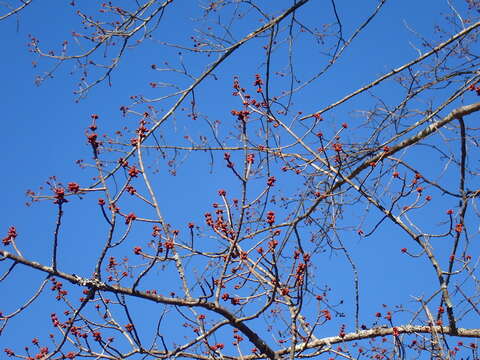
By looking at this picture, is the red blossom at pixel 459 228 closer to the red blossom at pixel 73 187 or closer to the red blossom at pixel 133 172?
the red blossom at pixel 133 172

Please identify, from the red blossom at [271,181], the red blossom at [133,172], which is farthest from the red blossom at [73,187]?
the red blossom at [271,181]

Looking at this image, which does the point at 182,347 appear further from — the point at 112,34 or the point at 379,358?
the point at 112,34

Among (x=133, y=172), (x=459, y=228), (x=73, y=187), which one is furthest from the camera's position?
(x=459, y=228)

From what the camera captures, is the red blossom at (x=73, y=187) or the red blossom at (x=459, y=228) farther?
the red blossom at (x=459, y=228)

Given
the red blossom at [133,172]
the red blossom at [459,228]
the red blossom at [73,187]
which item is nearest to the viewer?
the red blossom at [73,187]

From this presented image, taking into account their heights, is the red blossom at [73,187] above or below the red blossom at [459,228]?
below

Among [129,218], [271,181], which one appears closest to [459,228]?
[271,181]

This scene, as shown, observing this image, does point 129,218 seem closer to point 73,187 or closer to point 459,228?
point 73,187

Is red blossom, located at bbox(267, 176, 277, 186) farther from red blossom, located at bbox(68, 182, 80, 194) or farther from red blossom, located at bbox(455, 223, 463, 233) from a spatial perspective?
red blossom, located at bbox(455, 223, 463, 233)

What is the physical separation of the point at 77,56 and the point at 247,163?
2.22 meters

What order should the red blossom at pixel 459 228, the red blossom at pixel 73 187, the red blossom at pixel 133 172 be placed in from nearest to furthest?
the red blossom at pixel 73 187
the red blossom at pixel 133 172
the red blossom at pixel 459 228

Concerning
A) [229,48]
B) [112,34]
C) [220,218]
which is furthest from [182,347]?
[112,34]

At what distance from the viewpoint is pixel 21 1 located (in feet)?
14.0

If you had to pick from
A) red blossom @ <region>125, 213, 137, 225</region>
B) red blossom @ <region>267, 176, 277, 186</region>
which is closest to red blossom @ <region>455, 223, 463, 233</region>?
red blossom @ <region>267, 176, 277, 186</region>
